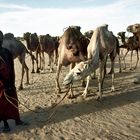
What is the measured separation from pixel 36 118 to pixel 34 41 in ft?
36.5

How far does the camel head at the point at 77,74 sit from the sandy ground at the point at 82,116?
1000mm

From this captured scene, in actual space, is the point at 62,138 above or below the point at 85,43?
below

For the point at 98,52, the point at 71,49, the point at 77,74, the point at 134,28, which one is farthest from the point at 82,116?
the point at 134,28

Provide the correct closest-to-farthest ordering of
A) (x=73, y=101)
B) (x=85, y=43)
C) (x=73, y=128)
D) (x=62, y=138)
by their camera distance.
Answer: (x=62, y=138), (x=73, y=128), (x=73, y=101), (x=85, y=43)

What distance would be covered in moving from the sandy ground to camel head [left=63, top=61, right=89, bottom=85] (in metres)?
1.00

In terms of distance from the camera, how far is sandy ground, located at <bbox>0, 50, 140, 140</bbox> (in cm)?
818

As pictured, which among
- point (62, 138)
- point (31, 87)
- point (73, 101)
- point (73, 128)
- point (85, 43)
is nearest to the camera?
point (62, 138)

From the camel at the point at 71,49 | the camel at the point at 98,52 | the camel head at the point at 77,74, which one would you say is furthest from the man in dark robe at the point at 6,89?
the camel at the point at 71,49

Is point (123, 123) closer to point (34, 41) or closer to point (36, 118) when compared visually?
point (36, 118)

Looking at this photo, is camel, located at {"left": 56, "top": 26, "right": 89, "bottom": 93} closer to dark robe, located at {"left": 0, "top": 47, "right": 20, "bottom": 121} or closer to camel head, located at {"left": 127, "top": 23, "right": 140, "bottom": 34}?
dark robe, located at {"left": 0, "top": 47, "right": 20, "bottom": 121}

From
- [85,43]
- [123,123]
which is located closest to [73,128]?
[123,123]

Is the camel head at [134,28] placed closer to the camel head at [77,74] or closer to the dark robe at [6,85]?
the camel head at [77,74]

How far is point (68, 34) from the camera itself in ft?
37.7

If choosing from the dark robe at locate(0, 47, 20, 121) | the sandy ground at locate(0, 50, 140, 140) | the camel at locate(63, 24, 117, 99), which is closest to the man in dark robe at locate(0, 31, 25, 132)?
the dark robe at locate(0, 47, 20, 121)
